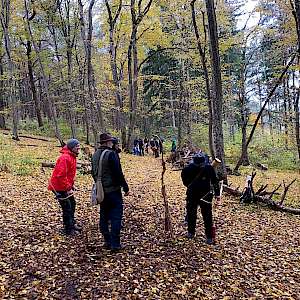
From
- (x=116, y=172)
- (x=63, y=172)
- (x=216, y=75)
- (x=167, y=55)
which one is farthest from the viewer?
(x=167, y=55)

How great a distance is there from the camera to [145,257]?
559 cm

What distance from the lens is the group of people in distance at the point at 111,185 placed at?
558 centimetres

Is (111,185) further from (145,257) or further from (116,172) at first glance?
(145,257)

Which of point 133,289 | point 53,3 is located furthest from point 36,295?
point 53,3

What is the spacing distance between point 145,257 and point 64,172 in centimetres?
203

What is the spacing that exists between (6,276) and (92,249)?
1419mm

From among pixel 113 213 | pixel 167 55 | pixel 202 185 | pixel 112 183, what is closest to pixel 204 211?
pixel 202 185

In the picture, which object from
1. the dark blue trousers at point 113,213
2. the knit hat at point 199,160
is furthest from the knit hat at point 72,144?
the knit hat at point 199,160

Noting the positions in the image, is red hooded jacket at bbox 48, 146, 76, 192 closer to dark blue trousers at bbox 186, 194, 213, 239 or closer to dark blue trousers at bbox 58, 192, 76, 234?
dark blue trousers at bbox 58, 192, 76, 234

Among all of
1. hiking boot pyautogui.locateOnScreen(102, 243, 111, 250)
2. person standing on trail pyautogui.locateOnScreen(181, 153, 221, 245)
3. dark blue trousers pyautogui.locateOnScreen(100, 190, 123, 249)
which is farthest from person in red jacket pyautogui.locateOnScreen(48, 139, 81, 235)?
person standing on trail pyautogui.locateOnScreen(181, 153, 221, 245)

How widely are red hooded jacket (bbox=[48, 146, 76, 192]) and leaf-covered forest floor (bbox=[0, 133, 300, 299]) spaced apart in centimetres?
91

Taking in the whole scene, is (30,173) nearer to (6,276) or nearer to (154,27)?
(6,276)

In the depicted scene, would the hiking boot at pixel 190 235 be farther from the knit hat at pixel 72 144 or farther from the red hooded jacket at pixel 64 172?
the knit hat at pixel 72 144

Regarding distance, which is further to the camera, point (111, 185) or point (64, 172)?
point (64, 172)
